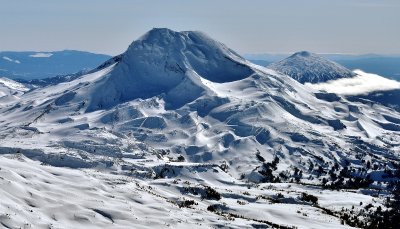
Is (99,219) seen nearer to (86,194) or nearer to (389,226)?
(86,194)

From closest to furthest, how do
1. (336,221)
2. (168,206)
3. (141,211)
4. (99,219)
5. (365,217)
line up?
(99,219), (141,211), (168,206), (336,221), (365,217)

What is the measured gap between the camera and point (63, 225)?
89.3 metres

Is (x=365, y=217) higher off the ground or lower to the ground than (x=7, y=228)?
lower

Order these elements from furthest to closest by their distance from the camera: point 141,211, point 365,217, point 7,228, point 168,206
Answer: point 365,217, point 168,206, point 141,211, point 7,228

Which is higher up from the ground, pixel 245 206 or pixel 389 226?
pixel 245 206

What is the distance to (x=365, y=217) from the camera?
155125 mm

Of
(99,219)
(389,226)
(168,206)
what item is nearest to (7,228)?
(99,219)

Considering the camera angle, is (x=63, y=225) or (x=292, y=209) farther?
(x=292, y=209)

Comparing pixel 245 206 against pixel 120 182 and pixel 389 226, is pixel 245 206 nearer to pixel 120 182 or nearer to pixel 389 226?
pixel 120 182

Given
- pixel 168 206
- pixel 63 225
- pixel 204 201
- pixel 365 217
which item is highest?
pixel 63 225

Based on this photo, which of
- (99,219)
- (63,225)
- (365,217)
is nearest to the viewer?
(63,225)

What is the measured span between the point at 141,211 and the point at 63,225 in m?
21.2

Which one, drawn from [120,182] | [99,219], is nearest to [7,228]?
[99,219]

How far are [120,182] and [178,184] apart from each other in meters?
21.2
